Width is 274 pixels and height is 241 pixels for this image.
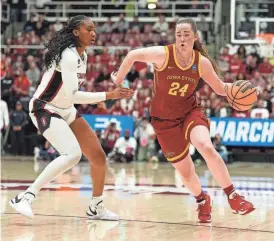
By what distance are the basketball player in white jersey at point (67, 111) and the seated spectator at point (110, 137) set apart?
35.4 ft

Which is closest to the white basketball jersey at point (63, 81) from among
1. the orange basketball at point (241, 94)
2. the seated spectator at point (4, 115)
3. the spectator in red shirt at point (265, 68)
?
the orange basketball at point (241, 94)

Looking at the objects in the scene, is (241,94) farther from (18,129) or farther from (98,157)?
(18,129)

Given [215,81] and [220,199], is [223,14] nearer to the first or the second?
[220,199]

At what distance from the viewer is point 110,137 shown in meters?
18.6

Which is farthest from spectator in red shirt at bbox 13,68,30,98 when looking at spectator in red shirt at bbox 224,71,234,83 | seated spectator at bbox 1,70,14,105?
spectator in red shirt at bbox 224,71,234,83

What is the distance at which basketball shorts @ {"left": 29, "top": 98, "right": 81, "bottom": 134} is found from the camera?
289 inches

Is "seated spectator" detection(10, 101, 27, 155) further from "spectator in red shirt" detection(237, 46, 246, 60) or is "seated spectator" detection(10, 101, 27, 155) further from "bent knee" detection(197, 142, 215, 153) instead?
"bent knee" detection(197, 142, 215, 153)

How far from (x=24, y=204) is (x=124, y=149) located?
11051 mm

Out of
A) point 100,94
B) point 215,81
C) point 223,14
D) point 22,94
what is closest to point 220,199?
point 215,81

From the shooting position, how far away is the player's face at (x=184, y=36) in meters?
7.36

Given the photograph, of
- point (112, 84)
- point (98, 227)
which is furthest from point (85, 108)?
point (98, 227)

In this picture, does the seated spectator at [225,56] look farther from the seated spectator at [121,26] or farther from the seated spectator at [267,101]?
the seated spectator at [121,26]

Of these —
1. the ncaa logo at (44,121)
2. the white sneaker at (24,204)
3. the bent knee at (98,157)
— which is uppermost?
the ncaa logo at (44,121)

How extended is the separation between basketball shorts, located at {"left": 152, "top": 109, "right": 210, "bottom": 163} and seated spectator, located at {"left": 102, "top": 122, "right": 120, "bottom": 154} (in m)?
10.9
